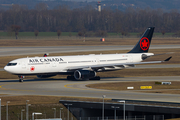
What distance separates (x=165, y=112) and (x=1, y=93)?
2680 cm

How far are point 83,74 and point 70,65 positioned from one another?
417 centimetres

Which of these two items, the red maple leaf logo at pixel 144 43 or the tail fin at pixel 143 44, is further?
the red maple leaf logo at pixel 144 43

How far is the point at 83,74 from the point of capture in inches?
2687

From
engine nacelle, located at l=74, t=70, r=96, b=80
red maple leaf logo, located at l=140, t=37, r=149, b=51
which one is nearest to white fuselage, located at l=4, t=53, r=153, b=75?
engine nacelle, located at l=74, t=70, r=96, b=80

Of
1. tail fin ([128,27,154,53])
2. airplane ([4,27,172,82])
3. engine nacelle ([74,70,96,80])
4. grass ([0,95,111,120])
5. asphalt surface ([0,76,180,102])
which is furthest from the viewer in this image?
tail fin ([128,27,154,53])

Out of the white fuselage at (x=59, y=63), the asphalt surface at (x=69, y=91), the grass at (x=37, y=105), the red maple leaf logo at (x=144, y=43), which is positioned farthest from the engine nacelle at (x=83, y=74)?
the red maple leaf logo at (x=144, y=43)

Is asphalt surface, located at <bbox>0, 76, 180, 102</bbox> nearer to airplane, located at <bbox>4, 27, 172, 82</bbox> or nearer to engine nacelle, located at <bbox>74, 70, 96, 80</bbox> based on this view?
engine nacelle, located at <bbox>74, 70, 96, 80</bbox>

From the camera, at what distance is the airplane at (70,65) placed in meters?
65.8

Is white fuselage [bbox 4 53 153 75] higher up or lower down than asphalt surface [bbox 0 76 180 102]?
higher up

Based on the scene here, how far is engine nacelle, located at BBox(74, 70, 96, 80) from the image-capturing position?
224 feet

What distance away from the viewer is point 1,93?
55281mm

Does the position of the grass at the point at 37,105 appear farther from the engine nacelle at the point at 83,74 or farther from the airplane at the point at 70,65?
the engine nacelle at the point at 83,74

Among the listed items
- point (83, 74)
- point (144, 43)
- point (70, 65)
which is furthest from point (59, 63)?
point (144, 43)

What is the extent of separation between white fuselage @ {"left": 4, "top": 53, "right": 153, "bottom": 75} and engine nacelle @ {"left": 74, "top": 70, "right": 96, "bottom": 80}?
190 cm
